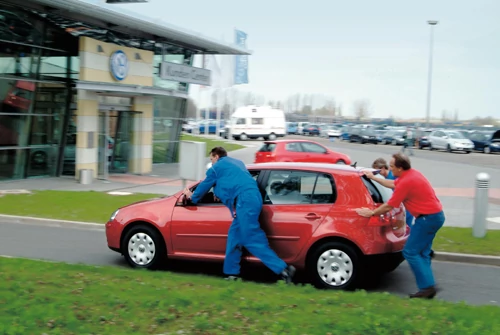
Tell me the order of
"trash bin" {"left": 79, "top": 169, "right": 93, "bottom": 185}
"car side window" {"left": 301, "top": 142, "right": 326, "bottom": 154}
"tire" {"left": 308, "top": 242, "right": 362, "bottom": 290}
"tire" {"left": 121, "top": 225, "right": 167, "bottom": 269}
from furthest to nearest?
"car side window" {"left": 301, "top": 142, "right": 326, "bottom": 154}, "trash bin" {"left": 79, "top": 169, "right": 93, "bottom": 185}, "tire" {"left": 121, "top": 225, "right": 167, "bottom": 269}, "tire" {"left": 308, "top": 242, "right": 362, "bottom": 290}

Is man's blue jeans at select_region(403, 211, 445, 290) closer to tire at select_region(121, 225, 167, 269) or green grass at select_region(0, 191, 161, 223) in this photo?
tire at select_region(121, 225, 167, 269)

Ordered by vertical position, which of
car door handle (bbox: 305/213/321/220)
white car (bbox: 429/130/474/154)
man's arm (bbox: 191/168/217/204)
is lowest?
car door handle (bbox: 305/213/321/220)

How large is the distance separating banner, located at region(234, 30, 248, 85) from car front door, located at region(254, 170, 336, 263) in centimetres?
3519

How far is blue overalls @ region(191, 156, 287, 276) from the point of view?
727 centimetres

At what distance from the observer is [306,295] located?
6262 millimetres

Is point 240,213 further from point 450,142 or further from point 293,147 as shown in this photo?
point 450,142

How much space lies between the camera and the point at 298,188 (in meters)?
7.73

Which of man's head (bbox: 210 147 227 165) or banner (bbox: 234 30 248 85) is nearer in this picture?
man's head (bbox: 210 147 227 165)

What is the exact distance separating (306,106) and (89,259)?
164 meters

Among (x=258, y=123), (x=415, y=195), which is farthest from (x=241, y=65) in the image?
(x=415, y=195)

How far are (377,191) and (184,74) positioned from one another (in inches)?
767

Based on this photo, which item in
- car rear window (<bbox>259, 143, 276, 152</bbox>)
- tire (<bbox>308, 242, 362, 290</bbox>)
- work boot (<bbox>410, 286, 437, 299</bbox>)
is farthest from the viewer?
car rear window (<bbox>259, 143, 276, 152</bbox>)

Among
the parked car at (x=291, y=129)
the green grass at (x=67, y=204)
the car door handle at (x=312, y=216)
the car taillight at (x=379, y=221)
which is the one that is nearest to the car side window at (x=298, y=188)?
the car door handle at (x=312, y=216)

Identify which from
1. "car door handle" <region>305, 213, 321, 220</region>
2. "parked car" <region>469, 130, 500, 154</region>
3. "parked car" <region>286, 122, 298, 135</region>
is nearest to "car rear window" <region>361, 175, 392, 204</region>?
"car door handle" <region>305, 213, 321, 220</region>
